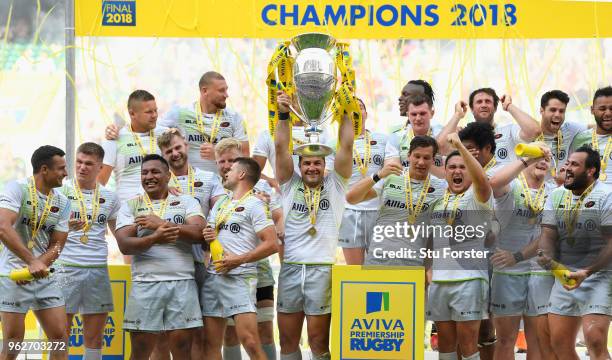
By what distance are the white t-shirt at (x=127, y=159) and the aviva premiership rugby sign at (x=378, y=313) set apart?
4.94 feet

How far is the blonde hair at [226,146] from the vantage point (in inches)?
264

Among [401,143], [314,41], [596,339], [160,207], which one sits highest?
[314,41]

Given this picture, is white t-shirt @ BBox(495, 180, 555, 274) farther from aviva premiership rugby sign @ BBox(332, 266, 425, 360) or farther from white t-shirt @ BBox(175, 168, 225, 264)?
white t-shirt @ BBox(175, 168, 225, 264)

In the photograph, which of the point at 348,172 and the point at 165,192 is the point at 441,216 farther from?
the point at 165,192

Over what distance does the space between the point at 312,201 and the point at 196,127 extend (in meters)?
1.05

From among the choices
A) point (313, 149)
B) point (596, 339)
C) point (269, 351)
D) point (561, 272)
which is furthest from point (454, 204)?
point (269, 351)

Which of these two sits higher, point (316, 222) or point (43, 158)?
point (43, 158)

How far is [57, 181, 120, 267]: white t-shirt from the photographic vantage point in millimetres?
6887

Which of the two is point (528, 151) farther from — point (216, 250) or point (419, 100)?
point (216, 250)

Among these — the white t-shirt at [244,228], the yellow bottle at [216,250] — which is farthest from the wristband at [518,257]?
the yellow bottle at [216,250]

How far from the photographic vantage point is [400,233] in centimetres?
657

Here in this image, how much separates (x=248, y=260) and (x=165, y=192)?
24.2 inches

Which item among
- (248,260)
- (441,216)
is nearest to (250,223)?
(248,260)

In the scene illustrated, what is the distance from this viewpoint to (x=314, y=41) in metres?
6.16
